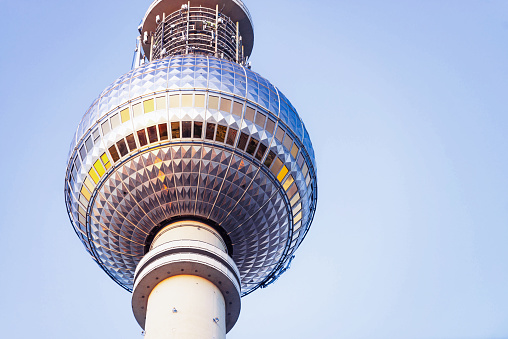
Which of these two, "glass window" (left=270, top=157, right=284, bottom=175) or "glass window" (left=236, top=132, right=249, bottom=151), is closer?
"glass window" (left=236, top=132, right=249, bottom=151)

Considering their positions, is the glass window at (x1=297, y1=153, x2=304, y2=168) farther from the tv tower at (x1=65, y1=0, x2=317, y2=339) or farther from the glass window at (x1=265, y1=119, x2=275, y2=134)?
Result: the glass window at (x1=265, y1=119, x2=275, y2=134)

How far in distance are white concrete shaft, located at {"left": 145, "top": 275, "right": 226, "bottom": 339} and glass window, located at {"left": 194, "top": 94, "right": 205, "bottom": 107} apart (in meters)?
8.62

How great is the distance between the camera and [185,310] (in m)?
31.1

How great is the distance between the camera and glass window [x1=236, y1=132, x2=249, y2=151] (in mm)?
34088

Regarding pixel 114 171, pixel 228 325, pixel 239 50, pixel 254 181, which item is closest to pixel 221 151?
pixel 254 181

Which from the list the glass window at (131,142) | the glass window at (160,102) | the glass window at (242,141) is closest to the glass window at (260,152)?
the glass window at (242,141)

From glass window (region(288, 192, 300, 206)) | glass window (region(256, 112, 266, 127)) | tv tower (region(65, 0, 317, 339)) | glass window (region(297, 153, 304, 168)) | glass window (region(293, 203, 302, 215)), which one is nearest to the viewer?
tv tower (region(65, 0, 317, 339))

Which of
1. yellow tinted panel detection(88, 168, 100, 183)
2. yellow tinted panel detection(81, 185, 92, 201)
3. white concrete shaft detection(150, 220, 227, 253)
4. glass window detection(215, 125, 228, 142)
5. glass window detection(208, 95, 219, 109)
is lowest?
white concrete shaft detection(150, 220, 227, 253)

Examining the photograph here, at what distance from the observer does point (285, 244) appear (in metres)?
38.2

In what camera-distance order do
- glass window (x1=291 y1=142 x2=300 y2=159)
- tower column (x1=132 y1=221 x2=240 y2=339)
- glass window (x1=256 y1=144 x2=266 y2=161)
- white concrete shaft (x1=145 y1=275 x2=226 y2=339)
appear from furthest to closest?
glass window (x1=291 y1=142 x2=300 y2=159) < glass window (x1=256 y1=144 x2=266 y2=161) < tower column (x1=132 y1=221 x2=240 y2=339) < white concrete shaft (x1=145 y1=275 x2=226 y2=339)

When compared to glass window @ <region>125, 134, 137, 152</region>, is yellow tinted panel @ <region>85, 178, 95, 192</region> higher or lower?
lower

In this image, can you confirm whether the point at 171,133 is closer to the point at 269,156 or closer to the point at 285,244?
the point at 269,156

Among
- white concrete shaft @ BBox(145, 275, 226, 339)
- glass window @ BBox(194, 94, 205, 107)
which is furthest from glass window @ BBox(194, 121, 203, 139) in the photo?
white concrete shaft @ BBox(145, 275, 226, 339)

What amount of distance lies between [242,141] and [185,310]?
28.9 feet
